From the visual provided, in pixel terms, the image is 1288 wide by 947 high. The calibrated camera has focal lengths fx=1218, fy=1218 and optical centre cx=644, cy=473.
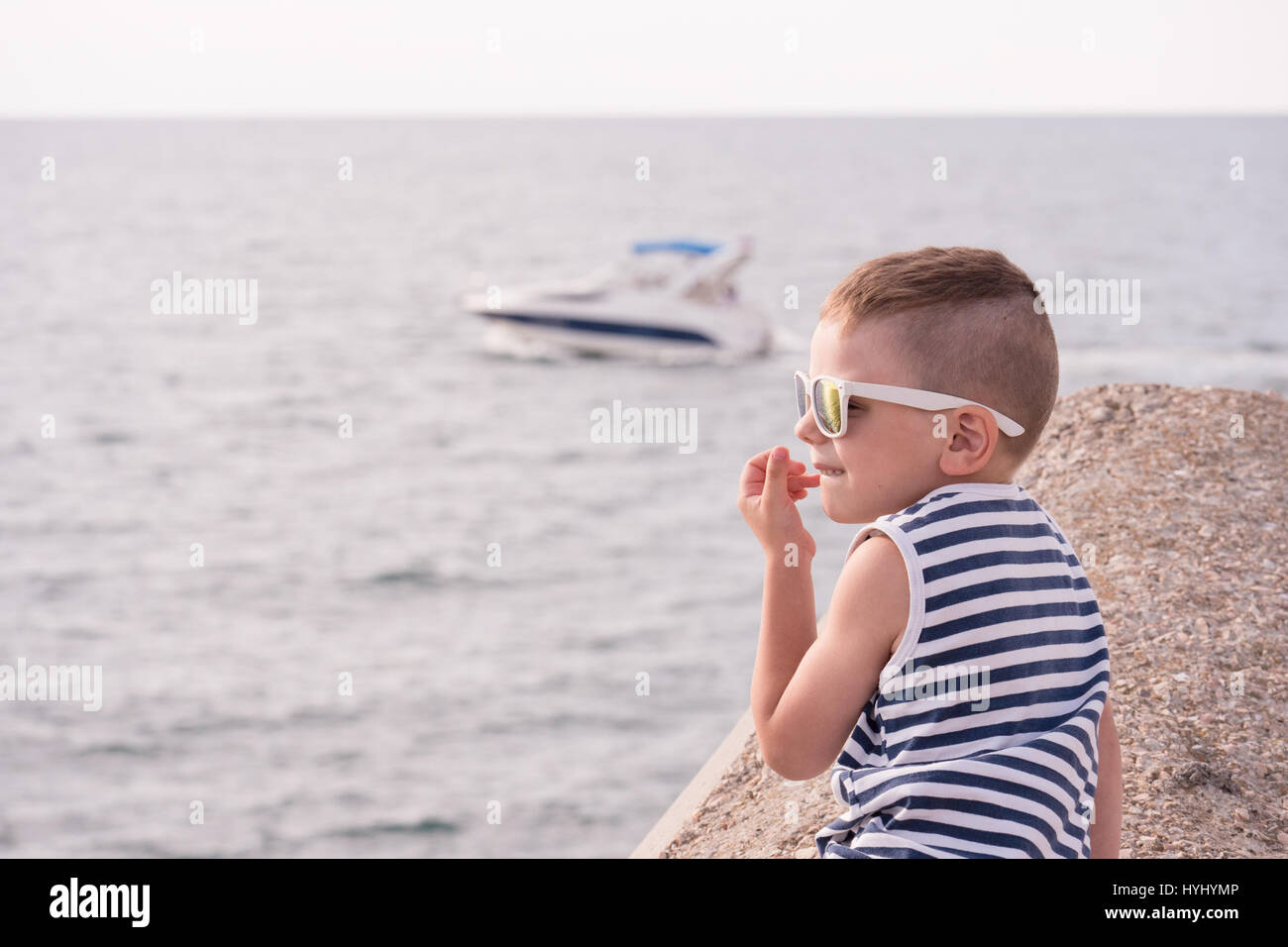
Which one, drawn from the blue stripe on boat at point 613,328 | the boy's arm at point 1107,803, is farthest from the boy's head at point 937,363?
the blue stripe on boat at point 613,328

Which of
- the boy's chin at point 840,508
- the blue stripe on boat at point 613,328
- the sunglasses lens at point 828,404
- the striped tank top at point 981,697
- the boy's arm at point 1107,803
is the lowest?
the boy's arm at point 1107,803

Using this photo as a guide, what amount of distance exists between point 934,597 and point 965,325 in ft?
1.45

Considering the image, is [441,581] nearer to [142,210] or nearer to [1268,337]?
[1268,337]

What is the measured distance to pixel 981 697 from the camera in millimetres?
1828

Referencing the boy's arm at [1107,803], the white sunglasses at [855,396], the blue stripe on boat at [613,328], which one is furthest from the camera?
the blue stripe on boat at [613,328]

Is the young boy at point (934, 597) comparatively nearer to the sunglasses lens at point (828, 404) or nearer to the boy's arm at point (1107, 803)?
the sunglasses lens at point (828, 404)

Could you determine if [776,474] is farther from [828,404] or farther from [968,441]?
[968,441]

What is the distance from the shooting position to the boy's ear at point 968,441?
1923 millimetres

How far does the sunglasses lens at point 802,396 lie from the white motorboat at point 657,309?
33.0m

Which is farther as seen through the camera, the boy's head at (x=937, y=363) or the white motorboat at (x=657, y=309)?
the white motorboat at (x=657, y=309)

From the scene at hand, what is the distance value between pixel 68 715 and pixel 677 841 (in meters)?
19.9

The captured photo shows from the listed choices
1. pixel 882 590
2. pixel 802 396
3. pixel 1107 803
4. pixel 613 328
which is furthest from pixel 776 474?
pixel 613 328

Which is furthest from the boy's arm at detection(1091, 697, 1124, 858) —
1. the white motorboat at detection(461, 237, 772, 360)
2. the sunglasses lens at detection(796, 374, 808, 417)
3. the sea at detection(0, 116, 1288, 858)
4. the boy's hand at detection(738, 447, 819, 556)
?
the white motorboat at detection(461, 237, 772, 360)

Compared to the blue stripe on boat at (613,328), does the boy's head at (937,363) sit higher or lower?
lower
